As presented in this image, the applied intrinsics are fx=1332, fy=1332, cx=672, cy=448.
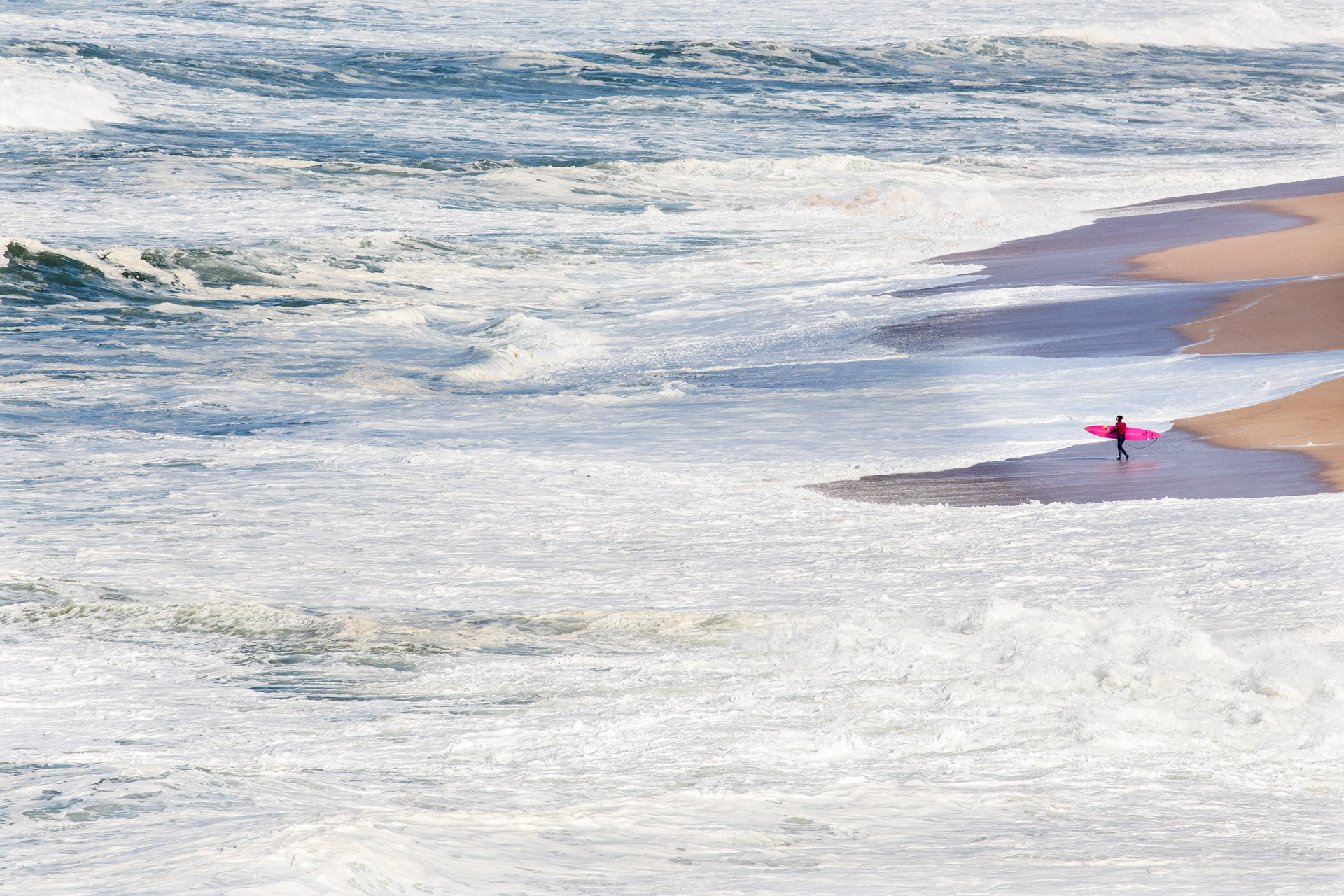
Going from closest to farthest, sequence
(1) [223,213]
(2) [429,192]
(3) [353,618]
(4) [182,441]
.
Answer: (3) [353,618]
(4) [182,441]
(1) [223,213]
(2) [429,192]

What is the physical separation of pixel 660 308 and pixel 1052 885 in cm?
1213

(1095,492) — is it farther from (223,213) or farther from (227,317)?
(223,213)

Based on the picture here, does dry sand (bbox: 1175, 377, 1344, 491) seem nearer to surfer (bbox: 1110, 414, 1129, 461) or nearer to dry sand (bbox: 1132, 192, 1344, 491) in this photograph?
dry sand (bbox: 1132, 192, 1344, 491)

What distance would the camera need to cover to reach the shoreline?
7668mm

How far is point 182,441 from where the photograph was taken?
9.47m

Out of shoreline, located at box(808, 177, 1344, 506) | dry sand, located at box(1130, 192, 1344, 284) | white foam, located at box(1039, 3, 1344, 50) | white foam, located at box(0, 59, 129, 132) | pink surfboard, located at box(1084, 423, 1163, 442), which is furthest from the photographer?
white foam, located at box(1039, 3, 1344, 50)

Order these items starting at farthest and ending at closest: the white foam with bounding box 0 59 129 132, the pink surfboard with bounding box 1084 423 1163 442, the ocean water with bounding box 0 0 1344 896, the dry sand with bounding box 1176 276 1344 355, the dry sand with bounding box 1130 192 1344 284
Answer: the white foam with bounding box 0 59 129 132 → the dry sand with bounding box 1130 192 1344 284 → the dry sand with bounding box 1176 276 1344 355 → the pink surfboard with bounding box 1084 423 1163 442 → the ocean water with bounding box 0 0 1344 896

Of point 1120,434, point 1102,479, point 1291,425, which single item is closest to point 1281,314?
point 1291,425

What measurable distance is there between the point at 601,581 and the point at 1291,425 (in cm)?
481

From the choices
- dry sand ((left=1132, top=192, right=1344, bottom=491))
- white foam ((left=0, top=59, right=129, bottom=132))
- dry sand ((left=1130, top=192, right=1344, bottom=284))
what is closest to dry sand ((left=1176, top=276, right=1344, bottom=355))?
dry sand ((left=1132, top=192, right=1344, bottom=491))

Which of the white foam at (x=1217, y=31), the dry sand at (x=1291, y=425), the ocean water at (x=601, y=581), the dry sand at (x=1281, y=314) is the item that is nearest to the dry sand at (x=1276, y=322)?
the dry sand at (x=1281, y=314)

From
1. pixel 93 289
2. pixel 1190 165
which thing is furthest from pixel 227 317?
pixel 1190 165

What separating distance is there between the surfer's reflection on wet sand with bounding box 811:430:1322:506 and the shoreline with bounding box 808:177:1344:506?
1 centimetres

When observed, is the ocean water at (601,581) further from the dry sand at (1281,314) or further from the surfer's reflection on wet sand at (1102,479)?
the dry sand at (1281,314)
